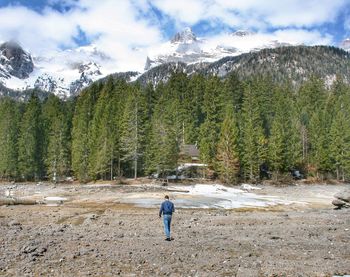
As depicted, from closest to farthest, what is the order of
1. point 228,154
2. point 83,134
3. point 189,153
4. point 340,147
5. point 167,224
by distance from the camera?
1. point 167,224
2. point 228,154
3. point 83,134
4. point 340,147
5. point 189,153

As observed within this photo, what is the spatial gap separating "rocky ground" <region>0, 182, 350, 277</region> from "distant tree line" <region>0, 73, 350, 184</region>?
134 ft

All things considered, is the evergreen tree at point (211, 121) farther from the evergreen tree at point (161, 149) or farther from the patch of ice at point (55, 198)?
the patch of ice at point (55, 198)

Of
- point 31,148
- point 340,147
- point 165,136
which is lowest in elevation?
point 31,148

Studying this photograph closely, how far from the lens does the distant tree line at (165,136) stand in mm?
73875

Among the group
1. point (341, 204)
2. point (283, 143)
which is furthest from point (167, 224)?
point (283, 143)

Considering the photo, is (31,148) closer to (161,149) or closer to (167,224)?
(161,149)

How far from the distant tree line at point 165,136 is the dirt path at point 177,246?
134 feet

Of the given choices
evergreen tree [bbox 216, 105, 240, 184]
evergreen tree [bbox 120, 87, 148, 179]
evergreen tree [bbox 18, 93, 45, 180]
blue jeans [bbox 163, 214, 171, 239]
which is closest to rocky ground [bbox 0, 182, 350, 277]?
blue jeans [bbox 163, 214, 171, 239]

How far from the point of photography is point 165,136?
71.1m

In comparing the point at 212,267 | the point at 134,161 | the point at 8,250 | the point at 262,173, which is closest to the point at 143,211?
the point at 8,250

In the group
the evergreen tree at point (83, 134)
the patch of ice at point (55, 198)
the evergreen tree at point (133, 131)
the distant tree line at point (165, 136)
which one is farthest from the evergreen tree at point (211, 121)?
the patch of ice at point (55, 198)

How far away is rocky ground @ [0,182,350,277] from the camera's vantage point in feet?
52.3

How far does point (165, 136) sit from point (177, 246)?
168 ft

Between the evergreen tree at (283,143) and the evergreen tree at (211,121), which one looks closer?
the evergreen tree at (211,121)
